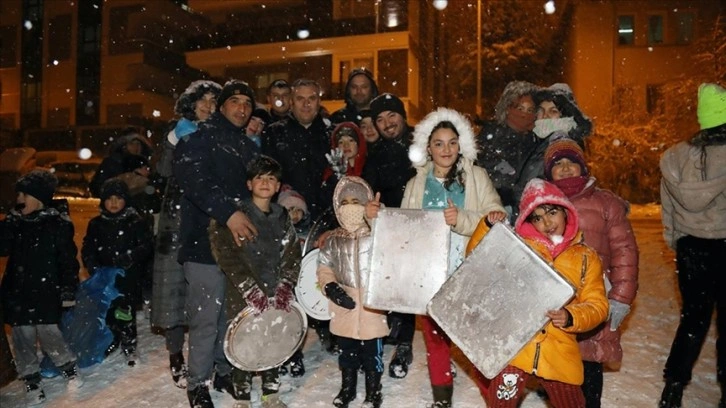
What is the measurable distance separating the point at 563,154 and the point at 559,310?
1.26m

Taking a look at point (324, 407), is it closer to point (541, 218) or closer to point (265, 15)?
point (541, 218)

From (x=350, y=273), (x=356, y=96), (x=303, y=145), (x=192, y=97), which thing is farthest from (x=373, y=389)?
(x=356, y=96)

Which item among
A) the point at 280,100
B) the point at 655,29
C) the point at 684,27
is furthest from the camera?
the point at 655,29

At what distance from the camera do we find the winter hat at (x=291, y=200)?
4.95 meters

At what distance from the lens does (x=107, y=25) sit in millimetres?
33219

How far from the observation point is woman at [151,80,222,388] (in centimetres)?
475

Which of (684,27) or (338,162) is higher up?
(684,27)

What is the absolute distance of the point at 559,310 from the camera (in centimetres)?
307

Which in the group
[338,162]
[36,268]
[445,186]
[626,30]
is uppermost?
[626,30]

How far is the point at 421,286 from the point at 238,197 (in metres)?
1.55

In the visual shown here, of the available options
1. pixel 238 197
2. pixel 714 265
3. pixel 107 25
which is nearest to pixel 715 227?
pixel 714 265

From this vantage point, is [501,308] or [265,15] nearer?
[501,308]

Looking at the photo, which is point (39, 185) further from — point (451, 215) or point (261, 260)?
point (451, 215)

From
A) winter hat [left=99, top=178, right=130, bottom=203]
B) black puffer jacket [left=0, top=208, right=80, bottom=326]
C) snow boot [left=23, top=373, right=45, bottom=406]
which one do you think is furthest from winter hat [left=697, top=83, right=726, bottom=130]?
snow boot [left=23, top=373, right=45, bottom=406]
